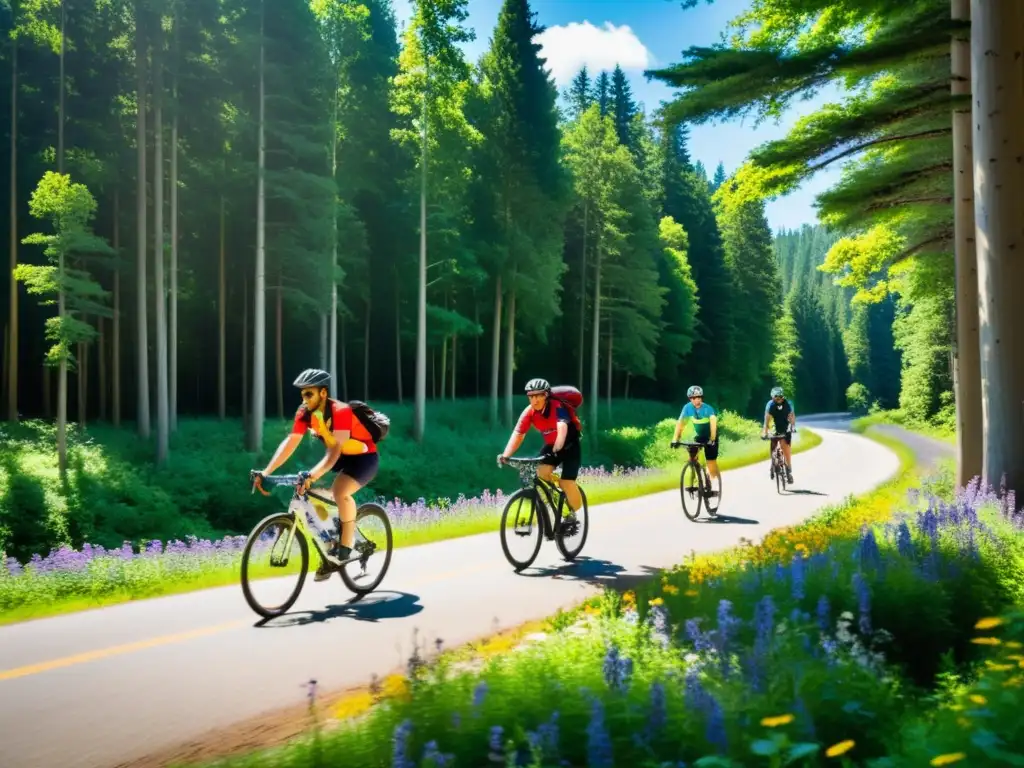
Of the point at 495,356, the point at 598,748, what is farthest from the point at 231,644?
the point at 495,356

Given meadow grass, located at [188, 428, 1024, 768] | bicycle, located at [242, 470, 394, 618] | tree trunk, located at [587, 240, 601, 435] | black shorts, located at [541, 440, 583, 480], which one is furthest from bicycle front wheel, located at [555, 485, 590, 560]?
tree trunk, located at [587, 240, 601, 435]

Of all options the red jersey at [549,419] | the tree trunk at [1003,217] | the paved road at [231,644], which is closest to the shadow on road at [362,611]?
the paved road at [231,644]

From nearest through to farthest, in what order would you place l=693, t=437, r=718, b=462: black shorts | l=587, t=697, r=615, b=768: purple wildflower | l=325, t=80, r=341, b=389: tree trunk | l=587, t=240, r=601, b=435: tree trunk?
1. l=587, t=697, r=615, b=768: purple wildflower
2. l=693, t=437, r=718, b=462: black shorts
3. l=325, t=80, r=341, b=389: tree trunk
4. l=587, t=240, r=601, b=435: tree trunk

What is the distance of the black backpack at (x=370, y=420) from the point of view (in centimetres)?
820

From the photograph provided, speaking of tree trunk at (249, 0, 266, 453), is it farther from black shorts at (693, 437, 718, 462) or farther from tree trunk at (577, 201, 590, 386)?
tree trunk at (577, 201, 590, 386)

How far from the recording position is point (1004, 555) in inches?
291

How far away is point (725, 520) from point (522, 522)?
19.4 feet

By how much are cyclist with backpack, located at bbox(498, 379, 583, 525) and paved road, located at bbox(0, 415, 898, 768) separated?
0.94 m

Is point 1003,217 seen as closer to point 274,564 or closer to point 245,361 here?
point 274,564

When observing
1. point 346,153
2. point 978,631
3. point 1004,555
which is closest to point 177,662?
point 978,631

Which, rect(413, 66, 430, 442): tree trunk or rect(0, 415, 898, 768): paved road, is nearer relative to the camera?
rect(0, 415, 898, 768): paved road

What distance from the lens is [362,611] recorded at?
7.76 m

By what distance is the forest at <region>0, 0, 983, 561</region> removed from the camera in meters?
23.0

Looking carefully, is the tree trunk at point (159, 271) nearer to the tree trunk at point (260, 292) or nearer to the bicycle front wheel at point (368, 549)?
the tree trunk at point (260, 292)
